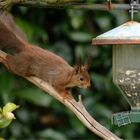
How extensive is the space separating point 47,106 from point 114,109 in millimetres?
428

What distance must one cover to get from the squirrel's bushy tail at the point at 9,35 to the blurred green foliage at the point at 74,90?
0.67 m

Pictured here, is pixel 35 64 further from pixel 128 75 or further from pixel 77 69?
pixel 128 75

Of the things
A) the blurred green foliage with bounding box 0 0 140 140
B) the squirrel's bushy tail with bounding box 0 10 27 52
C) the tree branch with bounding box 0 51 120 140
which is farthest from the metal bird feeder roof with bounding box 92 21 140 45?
the blurred green foliage with bounding box 0 0 140 140

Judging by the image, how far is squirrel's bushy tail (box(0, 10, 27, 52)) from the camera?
9.69ft

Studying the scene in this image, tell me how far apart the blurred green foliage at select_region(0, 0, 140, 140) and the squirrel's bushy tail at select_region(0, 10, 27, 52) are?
0.67 metres

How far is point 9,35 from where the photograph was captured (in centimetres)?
299

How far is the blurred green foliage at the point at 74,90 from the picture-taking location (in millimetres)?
3801

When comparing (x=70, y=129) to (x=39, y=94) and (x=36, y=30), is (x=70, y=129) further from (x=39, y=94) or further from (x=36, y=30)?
(x=36, y=30)

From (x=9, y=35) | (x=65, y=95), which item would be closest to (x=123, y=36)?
(x=65, y=95)

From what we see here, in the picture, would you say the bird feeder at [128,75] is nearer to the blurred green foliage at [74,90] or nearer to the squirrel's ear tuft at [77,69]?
the squirrel's ear tuft at [77,69]

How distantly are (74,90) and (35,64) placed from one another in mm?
828

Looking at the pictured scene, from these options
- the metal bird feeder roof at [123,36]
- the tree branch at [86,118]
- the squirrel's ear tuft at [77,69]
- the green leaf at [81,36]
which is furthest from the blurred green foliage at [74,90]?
the metal bird feeder roof at [123,36]

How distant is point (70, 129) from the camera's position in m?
3.98

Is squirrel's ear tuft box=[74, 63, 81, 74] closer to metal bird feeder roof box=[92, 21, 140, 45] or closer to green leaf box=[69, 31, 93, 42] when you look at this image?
metal bird feeder roof box=[92, 21, 140, 45]
